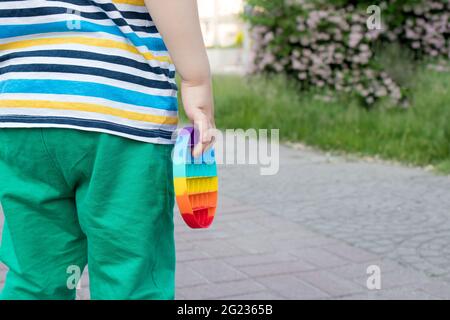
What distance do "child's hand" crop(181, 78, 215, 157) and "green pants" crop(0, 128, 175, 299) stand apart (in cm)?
8

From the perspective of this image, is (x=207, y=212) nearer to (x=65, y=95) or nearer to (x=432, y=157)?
(x=65, y=95)

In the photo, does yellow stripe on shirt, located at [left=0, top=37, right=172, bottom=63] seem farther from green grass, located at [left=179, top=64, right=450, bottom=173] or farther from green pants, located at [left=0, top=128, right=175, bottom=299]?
green grass, located at [left=179, top=64, right=450, bottom=173]

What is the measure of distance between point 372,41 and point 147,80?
23.7 feet

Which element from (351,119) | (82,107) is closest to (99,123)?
(82,107)

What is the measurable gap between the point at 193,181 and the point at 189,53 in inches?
11.3

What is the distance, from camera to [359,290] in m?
3.38

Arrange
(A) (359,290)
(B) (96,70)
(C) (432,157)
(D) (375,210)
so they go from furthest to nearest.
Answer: (C) (432,157)
(D) (375,210)
(A) (359,290)
(B) (96,70)

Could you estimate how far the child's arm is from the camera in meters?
1.67

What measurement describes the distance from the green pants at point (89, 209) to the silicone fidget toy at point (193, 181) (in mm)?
68

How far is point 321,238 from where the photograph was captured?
4.26 metres

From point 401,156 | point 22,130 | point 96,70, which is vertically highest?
point 96,70

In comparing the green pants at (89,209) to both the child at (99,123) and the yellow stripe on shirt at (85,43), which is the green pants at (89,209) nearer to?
the child at (99,123)

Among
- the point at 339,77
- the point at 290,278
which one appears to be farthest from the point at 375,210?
the point at 339,77
